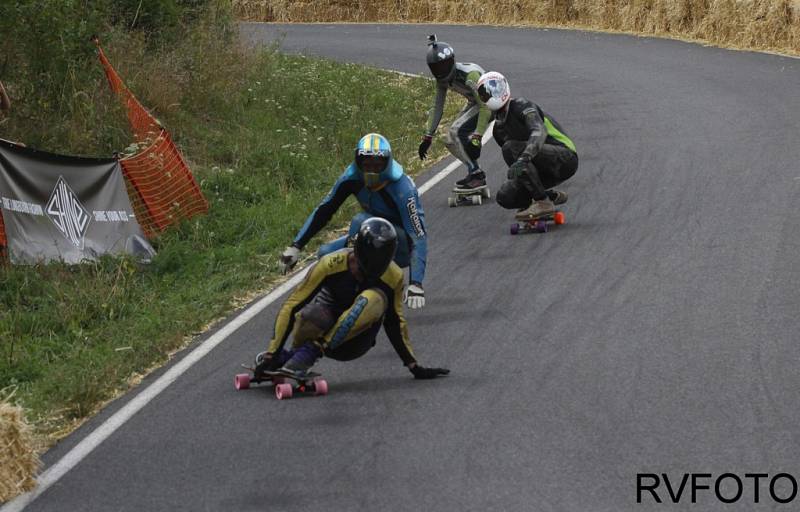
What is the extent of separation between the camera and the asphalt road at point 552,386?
311 inches

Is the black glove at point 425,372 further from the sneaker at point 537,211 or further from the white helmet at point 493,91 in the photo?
the white helmet at point 493,91

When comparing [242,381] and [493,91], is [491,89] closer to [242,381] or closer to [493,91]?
[493,91]

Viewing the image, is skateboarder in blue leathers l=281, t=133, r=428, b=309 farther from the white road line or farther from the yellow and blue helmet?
the white road line

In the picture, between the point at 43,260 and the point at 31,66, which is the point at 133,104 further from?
the point at 43,260

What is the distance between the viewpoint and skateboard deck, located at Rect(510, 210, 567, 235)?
14547mm

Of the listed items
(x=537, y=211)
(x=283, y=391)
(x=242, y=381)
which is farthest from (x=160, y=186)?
(x=283, y=391)

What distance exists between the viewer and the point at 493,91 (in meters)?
14.7

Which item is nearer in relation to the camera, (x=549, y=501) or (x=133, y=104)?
(x=549, y=501)

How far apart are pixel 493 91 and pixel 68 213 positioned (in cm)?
454

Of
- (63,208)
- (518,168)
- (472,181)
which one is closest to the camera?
(63,208)

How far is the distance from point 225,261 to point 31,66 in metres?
4.38

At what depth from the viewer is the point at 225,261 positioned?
46.6ft

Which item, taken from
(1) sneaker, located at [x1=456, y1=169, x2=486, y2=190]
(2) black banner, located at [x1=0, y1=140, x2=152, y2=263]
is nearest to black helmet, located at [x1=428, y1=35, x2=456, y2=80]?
(1) sneaker, located at [x1=456, y1=169, x2=486, y2=190]

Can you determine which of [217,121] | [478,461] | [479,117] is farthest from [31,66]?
[478,461]
